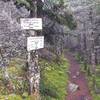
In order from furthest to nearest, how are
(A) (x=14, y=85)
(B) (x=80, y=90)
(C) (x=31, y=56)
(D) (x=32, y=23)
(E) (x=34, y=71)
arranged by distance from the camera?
(B) (x=80, y=90), (A) (x=14, y=85), (E) (x=34, y=71), (C) (x=31, y=56), (D) (x=32, y=23)

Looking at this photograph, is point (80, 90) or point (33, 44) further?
point (80, 90)

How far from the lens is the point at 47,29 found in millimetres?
32812

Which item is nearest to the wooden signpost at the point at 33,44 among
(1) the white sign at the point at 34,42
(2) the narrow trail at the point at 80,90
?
(1) the white sign at the point at 34,42

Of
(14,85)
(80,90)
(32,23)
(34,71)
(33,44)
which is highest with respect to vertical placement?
(32,23)

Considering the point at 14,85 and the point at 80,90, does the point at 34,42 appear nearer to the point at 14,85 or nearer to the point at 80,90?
the point at 14,85

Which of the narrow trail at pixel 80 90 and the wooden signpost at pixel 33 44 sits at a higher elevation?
the wooden signpost at pixel 33 44

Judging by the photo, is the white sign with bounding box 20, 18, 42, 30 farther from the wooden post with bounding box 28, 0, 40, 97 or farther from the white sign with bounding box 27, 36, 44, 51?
the wooden post with bounding box 28, 0, 40, 97

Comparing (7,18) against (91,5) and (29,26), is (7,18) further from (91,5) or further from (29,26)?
(91,5)

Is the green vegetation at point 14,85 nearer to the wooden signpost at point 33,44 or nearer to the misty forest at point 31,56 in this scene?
the misty forest at point 31,56

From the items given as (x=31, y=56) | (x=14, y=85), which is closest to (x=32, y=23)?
(x=31, y=56)

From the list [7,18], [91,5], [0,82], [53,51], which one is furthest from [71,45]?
[0,82]

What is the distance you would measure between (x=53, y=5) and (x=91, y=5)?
318 inches

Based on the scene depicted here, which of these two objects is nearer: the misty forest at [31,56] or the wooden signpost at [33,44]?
the wooden signpost at [33,44]

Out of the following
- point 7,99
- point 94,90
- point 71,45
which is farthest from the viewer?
point 71,45
